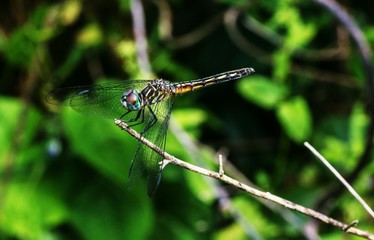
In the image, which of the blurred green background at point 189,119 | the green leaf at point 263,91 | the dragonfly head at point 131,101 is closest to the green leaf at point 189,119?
the blurred green background at point 189,119

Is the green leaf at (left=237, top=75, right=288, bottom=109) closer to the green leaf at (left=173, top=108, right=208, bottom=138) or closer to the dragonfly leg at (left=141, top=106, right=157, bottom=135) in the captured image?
the green leaf at (left=173, top=108, right=208, bottom=138)

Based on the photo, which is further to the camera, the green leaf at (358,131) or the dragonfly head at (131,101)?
the green leaf at (358,131)

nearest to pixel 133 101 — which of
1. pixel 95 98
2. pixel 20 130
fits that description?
pixel 95 98

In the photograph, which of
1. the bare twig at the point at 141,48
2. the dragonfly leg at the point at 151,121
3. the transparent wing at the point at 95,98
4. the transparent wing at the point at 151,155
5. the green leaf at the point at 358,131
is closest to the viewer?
the transparent wing at the point at 151,155

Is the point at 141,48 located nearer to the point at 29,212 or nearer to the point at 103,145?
the point at 103,145

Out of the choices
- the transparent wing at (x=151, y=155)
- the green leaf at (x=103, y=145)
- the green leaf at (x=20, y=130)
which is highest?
the green leaf at (x=20, y=130)

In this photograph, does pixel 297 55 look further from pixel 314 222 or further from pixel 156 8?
pixel 314 222

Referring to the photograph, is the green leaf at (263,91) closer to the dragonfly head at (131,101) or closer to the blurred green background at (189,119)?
the blurred green background at (189,119)
